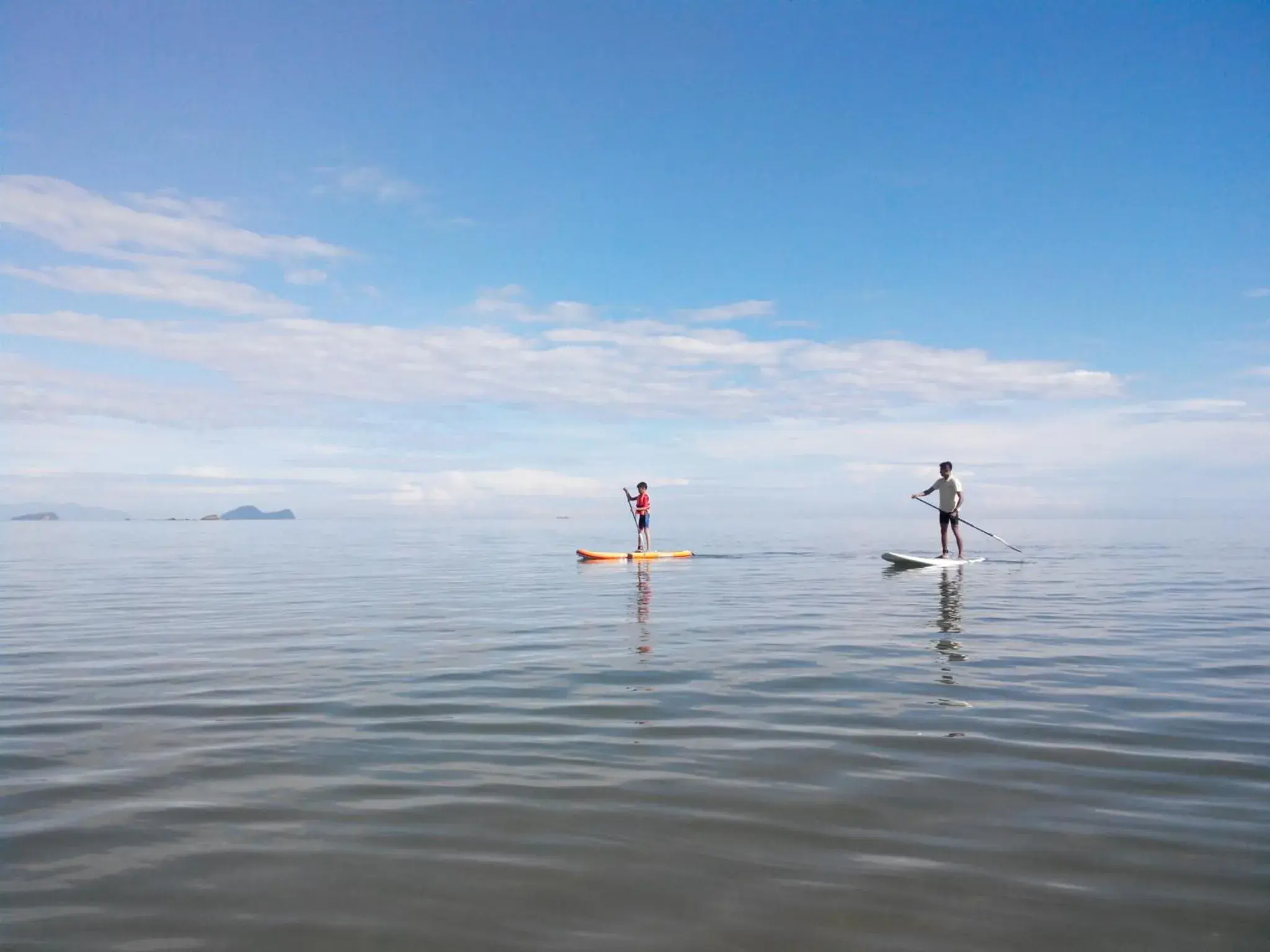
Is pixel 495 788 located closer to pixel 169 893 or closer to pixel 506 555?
pixel 169 893

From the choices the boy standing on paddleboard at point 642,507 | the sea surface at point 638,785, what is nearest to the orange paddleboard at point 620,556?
the boy standing on paddleboard at point 642,507

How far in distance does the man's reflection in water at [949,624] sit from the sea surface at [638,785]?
0.15 m

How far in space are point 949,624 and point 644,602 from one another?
5.84 m

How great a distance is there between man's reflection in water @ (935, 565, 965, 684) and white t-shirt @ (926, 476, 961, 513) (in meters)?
3.84

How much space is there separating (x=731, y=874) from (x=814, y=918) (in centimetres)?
56

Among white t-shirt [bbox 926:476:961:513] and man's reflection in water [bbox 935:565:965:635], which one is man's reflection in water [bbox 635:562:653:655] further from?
white t-shirt [bbox 926:476:961:513]

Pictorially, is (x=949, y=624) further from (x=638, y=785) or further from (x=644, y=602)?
(x=638, y=785)

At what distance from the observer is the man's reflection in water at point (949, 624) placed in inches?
398

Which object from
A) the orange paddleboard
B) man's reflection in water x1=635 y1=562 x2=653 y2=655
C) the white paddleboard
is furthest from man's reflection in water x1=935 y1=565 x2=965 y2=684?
the orange paddleboard

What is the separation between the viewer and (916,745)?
22.2 feet

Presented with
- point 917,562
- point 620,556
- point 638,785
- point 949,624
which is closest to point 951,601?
point 949,624

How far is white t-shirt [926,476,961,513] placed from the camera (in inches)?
1031

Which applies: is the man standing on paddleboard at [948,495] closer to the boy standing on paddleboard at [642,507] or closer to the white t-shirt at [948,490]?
the white t-shirt at [948,490]

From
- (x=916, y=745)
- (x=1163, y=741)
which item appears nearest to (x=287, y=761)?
(x=916, y=745)
